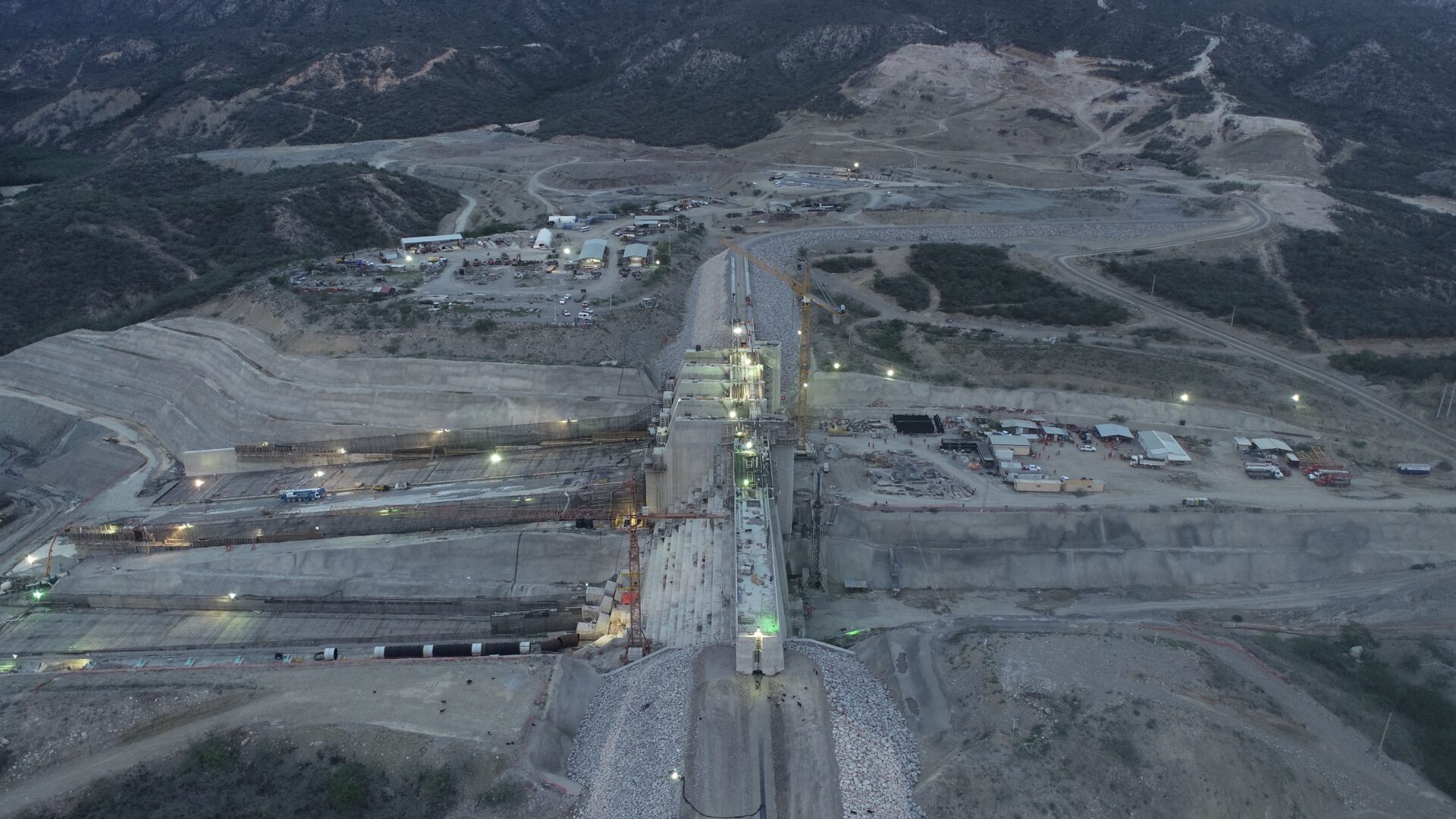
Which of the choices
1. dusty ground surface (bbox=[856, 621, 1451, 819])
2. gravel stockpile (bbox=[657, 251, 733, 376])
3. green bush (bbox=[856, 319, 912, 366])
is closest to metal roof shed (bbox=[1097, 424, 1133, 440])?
green bush (bbox=[856, 319, 912, 366])

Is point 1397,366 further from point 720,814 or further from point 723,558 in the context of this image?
point 720,814

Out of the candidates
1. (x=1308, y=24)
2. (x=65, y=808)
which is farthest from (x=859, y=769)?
(x=1308, y=24)

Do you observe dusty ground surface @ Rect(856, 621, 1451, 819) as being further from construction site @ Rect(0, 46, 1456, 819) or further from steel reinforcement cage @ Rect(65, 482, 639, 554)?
steel reinforcement cage @ Rect(65, 482, 639, 554)

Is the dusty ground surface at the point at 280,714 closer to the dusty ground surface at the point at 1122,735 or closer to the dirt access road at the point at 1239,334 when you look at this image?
the dusty ground surface at the point at 1122,735

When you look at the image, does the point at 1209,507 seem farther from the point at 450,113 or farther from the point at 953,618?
the point at 450,113


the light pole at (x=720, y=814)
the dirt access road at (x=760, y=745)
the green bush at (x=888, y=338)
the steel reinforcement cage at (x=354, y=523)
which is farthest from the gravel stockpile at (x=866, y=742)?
the green bush at (x=888, y=338)
